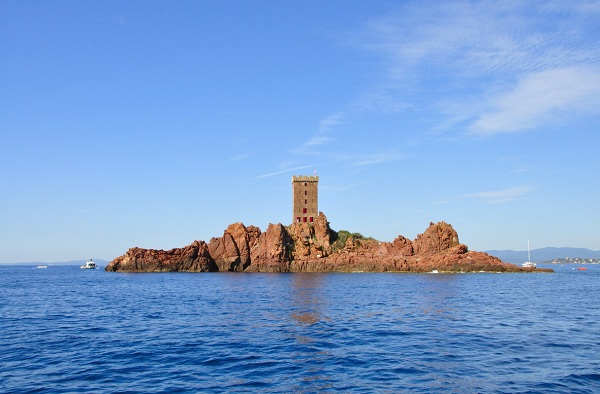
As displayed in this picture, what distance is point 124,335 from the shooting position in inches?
1277

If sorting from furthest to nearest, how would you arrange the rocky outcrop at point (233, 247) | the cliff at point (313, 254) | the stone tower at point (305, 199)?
the stone tower at point (305, 199)
the rocky outcrop at point (233, 247)
the cliff at point (313, 254)

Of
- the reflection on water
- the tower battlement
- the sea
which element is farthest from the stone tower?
the sea

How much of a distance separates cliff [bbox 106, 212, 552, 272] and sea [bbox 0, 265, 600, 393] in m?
77.3

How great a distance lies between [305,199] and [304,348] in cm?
12858

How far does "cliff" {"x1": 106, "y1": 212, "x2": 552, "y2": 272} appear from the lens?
406 ft

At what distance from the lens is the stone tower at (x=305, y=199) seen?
156 m

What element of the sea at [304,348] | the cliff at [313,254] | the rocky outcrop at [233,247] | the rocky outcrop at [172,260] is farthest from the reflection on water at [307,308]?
the rocky outcrop at [172,260]

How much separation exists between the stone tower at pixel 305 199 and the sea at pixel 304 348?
107m

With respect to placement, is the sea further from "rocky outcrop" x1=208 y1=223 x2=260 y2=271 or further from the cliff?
"rocky outcrop" x1=208 y1=223 x2=260 y2=271

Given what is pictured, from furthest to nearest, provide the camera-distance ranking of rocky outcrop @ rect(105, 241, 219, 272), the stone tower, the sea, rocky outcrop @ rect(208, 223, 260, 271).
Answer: the stone tower
rocky outcrop @ rect(105, 241, 219, 272)
rocky outcrop @ rect(208, 223, 260, 271)
the sea

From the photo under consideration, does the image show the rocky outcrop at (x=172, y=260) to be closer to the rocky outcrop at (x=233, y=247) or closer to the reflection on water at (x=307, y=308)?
the rocky outcrop at (x=233, y=247)

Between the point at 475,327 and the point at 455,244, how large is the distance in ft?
316

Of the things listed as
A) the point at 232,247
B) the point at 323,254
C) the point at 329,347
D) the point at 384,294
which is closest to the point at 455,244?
the point at 323,254

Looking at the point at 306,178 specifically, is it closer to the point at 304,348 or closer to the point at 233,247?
the point at 233,247
